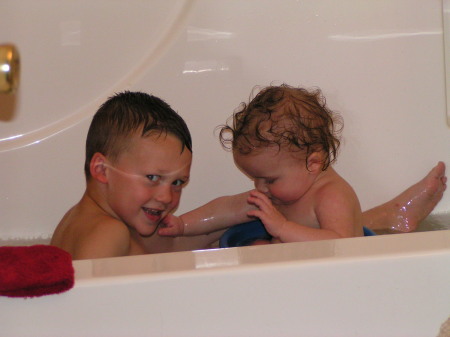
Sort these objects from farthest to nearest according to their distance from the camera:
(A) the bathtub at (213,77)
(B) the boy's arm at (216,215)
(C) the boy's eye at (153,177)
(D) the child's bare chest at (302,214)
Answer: (A) the bathtub at (213,77) < (B) the boy's arm at (216,215) < (D) the child's bare chest at (302,214) < (C) the boy's eye at (153,177)

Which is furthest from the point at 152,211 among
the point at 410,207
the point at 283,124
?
the point at 410,207

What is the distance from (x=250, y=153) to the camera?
1263mm

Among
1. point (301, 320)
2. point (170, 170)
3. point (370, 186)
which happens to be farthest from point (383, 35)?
point (301, 320)

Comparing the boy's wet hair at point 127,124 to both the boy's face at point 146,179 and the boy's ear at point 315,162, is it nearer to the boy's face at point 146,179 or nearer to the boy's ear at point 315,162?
the boy's face at point 146,179

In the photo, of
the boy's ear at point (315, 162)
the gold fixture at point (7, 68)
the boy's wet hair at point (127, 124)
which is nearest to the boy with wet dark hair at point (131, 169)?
the boy's wet hair at point (127, 124)

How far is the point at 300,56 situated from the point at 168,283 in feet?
2.97

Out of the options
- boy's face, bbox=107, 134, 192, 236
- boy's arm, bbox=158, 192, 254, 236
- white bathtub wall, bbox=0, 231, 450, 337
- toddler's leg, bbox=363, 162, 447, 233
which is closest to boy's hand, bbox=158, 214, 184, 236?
boy's arm, bbox=158, 192, 254, 236

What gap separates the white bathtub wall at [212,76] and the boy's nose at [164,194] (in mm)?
335

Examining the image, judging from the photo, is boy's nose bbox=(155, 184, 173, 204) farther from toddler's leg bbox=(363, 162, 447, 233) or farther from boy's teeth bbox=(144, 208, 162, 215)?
toddler's leg bbox=(363, 162, 447, 233)

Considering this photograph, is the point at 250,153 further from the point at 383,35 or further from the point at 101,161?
the point at 383,35

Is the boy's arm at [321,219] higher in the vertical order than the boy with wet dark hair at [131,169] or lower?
lower

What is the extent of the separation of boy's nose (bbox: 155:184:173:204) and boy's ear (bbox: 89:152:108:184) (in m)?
0.09

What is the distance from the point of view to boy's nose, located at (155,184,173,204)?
47.8 inches

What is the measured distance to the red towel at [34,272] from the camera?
78 cm
